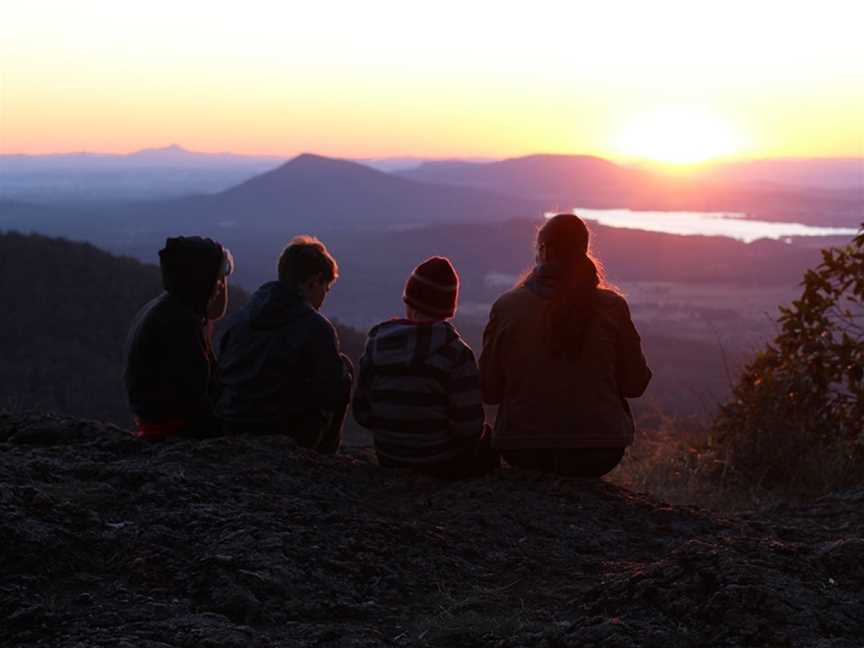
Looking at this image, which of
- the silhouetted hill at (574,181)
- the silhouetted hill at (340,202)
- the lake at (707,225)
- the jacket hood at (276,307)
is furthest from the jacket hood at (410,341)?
the silhouetted hill at (574,181)

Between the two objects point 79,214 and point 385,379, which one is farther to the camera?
point 79,214

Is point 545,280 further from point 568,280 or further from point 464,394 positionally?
point 464,394

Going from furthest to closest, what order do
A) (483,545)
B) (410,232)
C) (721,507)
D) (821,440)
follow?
(410,232), (821,440), (721,507), (483,545)

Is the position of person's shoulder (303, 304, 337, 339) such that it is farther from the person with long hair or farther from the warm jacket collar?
the warm jacket collar

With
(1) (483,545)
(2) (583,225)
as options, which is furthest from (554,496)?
(2) (583,225)

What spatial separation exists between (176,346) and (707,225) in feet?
382

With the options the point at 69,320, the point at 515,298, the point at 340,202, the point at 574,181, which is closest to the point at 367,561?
the point at 515,298

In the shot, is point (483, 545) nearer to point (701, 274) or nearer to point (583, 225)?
point (583, 225)

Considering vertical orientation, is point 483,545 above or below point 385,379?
below

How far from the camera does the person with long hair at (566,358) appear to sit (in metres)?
Result: 4.26

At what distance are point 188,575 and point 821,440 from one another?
4361 mm

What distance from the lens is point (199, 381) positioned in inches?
184

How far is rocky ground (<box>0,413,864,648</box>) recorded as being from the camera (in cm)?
250

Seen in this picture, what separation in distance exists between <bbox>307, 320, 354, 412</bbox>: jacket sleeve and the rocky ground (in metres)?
0.42
